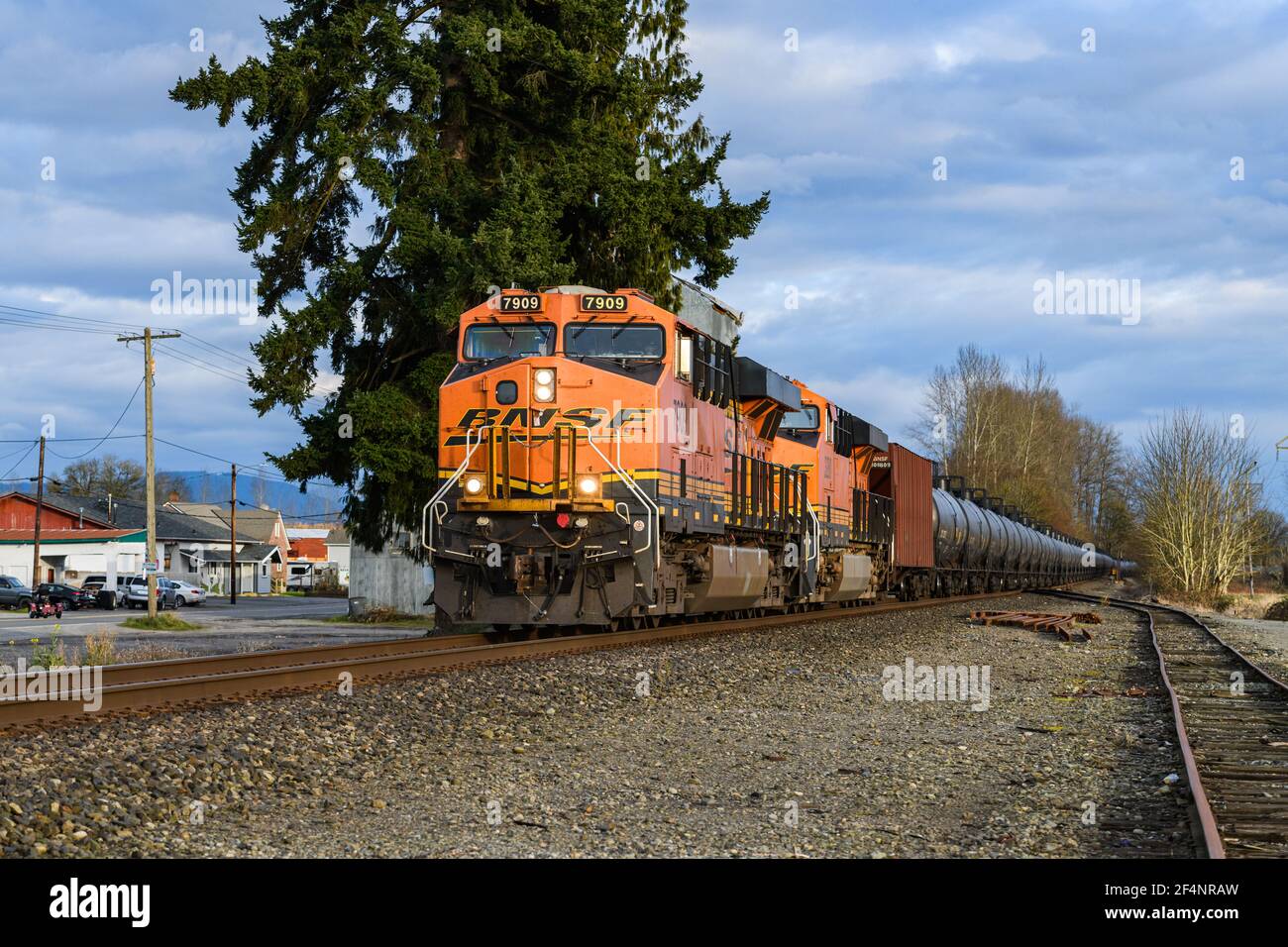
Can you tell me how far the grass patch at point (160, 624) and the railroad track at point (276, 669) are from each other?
13063 mm

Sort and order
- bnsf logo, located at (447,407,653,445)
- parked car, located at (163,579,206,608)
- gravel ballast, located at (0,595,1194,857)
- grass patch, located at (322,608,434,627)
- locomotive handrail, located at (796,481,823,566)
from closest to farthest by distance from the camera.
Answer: gravel ballast, located at (0,595,1194,857) → bnsf logo, located at (447,407,653,445) → locomotive handrail, located at (796,481,823,566) → grass patch, located at (322,608,434,627) → parked car, located at (163,579,206,608)

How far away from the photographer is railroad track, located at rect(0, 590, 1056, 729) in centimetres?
848

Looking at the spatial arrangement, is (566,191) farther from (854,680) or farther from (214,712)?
(214,712)

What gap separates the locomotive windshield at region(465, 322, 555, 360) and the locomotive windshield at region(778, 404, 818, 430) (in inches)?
306

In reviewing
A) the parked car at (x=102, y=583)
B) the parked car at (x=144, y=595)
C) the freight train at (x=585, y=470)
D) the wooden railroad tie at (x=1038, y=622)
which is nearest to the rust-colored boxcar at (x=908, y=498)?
the wooden railroad tie at (x=1038, y=622)

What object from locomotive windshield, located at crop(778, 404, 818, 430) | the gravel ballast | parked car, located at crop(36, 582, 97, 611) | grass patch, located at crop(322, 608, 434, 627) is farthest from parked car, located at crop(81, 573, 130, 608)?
A: the gravel ballast

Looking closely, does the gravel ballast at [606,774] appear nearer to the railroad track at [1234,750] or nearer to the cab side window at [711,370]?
the railroad track at [1234,750]

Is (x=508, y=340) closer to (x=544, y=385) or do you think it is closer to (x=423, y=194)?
(x=544, y=385)

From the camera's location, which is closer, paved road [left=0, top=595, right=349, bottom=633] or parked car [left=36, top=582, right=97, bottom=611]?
paved road [left=0, top=595, right=349, bottom=633]

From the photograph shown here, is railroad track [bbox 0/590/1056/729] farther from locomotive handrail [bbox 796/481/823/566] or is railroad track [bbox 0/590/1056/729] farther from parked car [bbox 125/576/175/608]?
parked car [bbox 125/576/175/608]

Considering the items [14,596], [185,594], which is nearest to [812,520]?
[14,596]

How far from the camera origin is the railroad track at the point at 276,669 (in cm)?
848

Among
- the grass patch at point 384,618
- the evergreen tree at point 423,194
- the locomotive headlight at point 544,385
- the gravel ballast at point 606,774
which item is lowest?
the grass patch at point 384,618
